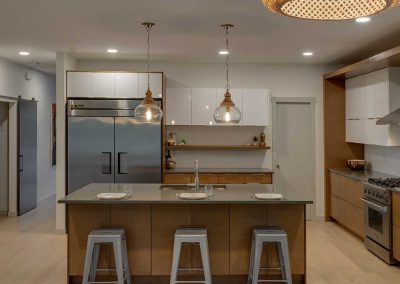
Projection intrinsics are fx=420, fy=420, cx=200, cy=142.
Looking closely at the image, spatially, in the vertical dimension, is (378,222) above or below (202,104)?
below

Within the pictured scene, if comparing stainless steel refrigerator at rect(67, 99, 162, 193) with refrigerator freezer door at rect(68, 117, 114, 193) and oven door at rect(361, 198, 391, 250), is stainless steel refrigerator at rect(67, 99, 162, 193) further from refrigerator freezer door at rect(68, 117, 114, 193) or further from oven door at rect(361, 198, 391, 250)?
oven door at rect(361, 198, 391, 250)

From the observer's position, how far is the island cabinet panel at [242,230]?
13.4 ft

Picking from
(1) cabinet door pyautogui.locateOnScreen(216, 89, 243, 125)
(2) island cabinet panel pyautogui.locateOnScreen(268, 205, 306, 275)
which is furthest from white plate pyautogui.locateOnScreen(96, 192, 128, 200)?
(1) cabinet door pyautogui.locateOnScreen(216, 89, 243, 125)

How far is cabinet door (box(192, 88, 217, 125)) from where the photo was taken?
6.60 metres

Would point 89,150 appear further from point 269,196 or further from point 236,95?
point 269,196

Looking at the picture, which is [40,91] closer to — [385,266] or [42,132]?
[42,132]

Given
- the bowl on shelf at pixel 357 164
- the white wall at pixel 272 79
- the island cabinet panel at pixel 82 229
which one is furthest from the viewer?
the white wall at pixel 272 79

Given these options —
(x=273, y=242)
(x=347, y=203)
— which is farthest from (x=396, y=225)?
(x=273, y=242)

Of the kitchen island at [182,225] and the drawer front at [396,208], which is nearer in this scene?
the kitchen island at [182,225]

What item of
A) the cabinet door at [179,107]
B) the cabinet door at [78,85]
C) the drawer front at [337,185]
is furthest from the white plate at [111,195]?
the drawer front at [337,185]

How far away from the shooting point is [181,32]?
4.79 meters

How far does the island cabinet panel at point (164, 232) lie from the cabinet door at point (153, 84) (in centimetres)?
256

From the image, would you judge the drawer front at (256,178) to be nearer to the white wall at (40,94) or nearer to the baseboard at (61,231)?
the baseboard at (61,231)

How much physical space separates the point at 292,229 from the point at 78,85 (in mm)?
3818
